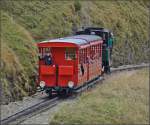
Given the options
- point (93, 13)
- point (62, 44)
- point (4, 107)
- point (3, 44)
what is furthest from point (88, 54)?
point (93, 13)

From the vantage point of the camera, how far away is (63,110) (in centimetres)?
1847

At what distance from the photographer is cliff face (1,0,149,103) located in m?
24.5

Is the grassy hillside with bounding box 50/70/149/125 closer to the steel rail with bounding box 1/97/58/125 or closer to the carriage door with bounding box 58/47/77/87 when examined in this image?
the steel rail with bounding box 1/97/58/125

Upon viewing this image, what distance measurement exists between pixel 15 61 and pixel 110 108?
704cm

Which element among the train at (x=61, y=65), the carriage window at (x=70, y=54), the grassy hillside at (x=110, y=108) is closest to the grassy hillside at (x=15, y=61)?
the train at (x=61, y=65)

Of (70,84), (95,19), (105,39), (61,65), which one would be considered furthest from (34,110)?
(95,19)

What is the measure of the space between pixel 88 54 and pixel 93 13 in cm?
1736

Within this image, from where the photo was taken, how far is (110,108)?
18531mm

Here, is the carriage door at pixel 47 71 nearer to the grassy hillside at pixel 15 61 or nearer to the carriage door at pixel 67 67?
the carriage door at pixel 67 67

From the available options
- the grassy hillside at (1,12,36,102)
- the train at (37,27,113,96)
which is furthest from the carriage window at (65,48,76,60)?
the grassy hillside at (1,12,36,102)

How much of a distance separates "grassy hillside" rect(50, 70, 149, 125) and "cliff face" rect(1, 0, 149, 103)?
3.95m

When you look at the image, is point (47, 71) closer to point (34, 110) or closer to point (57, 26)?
point (34, 110)

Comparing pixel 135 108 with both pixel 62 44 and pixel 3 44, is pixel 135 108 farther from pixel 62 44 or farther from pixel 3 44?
pixel 3 44

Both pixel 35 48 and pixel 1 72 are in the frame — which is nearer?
pixel 1 72
